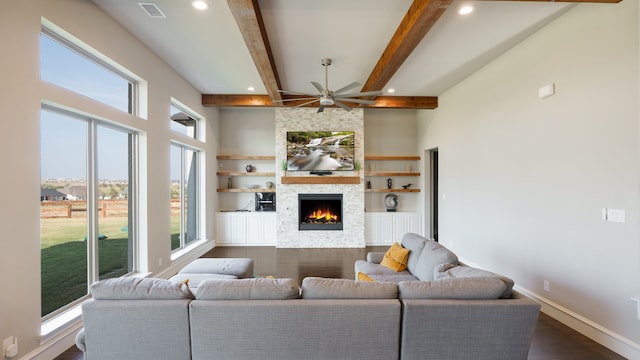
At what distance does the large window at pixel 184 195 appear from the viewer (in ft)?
17.1

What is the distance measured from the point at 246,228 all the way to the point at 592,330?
237 inches

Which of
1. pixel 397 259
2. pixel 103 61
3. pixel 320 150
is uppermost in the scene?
pixel 103 61

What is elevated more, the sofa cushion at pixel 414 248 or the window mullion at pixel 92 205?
the window mullion at pixel 92 205

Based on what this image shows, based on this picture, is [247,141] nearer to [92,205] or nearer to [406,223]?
[92,205]

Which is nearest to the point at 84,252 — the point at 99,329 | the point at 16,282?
the point at 16,282

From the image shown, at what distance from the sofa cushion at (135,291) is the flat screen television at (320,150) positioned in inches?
189

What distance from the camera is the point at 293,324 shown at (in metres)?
1.86

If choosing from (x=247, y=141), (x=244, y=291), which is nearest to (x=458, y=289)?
(x=244, y=291)

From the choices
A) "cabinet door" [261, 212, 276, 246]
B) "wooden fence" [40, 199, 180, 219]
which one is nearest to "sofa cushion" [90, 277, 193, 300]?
"wooden fence" [40, 199, 180, 219]

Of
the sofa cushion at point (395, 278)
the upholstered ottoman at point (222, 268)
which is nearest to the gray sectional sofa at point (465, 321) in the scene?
the sofa cushion at point (395, 278)

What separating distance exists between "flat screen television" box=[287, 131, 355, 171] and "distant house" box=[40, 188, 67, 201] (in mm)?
4249

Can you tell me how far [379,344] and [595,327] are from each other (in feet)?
8.00

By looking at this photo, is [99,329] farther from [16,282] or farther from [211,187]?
[211,187]

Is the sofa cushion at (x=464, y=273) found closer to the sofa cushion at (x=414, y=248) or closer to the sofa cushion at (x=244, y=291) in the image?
the sofa cushion at (x=414, y=248)
